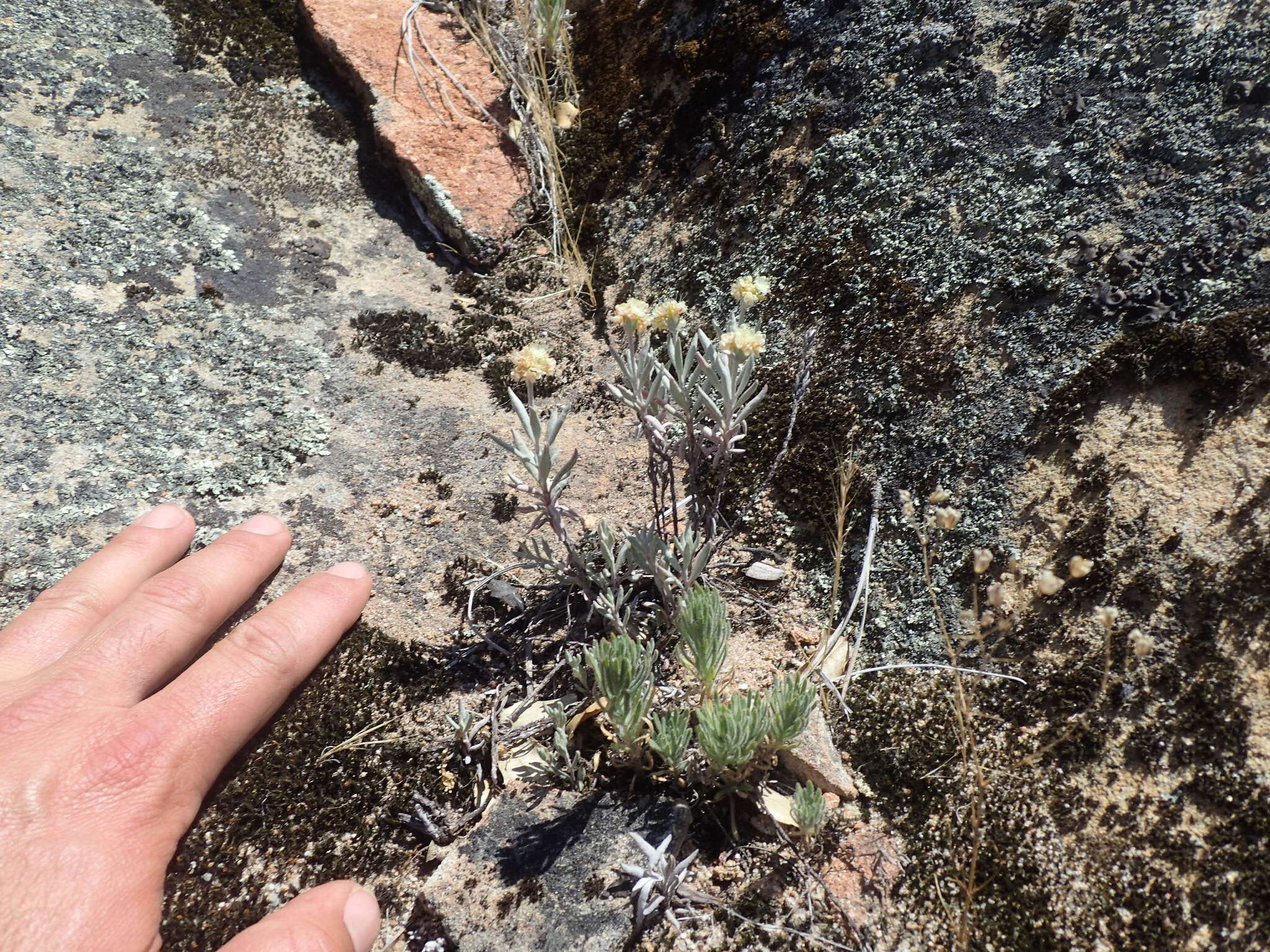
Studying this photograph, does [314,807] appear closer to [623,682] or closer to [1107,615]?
[623,682]

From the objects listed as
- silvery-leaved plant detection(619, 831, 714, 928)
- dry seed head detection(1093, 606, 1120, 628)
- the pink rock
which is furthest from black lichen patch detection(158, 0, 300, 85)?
dry seed head detection(1093, 606, 1120, 628)

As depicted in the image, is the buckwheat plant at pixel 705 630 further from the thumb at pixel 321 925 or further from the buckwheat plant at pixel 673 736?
the thumb at pixel 321 925

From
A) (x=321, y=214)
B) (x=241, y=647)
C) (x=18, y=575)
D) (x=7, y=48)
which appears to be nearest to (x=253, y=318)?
(x=321, y=214)

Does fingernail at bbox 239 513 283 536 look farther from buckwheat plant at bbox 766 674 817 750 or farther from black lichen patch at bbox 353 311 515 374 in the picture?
buckwheat plant at bbox 766 674 817 750

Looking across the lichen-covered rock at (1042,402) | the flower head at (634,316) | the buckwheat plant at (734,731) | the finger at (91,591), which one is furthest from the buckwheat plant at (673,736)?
the finger at (91,591)

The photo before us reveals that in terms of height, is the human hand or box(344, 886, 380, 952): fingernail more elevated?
the human hand

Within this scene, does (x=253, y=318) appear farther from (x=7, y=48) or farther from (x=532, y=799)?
(x=532, y=799)

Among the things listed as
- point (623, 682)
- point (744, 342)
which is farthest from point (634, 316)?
point (623, 682)
